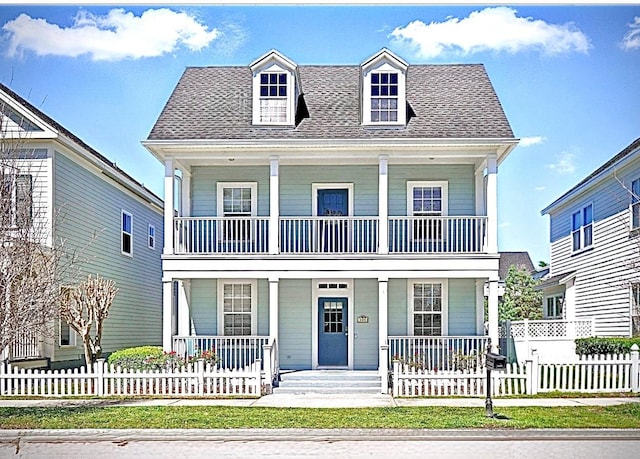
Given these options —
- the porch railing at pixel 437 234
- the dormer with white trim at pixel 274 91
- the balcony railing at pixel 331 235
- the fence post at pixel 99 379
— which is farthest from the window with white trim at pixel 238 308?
the fence post at pixel 99 379

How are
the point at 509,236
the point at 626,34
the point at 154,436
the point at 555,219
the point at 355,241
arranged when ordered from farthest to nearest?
the point at 555,219 → the point at 509,236 → the point at 355,241 → the point at 626,34 → the point at 154,436

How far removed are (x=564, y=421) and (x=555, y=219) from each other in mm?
17039

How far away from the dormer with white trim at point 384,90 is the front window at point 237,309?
4389mm

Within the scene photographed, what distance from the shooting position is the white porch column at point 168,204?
1669 cm

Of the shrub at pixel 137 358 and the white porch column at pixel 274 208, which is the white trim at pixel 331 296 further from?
the shrub at pixel 137 358

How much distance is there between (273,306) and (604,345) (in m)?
7.94

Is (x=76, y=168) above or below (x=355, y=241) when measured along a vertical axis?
above

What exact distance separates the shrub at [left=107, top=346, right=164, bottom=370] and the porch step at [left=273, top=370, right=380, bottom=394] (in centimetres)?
236

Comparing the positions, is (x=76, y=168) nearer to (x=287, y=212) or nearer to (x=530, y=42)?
(x=287, y=212)

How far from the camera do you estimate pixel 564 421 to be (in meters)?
11.2

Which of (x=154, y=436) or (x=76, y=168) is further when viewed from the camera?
(x=76, y=168)

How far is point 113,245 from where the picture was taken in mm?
20750

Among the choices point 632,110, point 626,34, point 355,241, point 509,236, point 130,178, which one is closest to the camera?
point 626,34

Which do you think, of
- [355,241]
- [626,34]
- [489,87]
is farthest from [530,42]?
[355,241]
